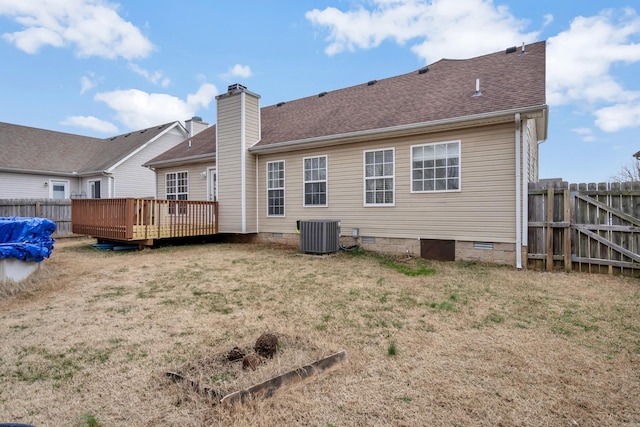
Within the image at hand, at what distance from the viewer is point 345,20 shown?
12.5m

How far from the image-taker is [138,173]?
699 inches

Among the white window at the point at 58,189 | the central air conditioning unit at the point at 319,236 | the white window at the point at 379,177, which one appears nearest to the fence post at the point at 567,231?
the white window at the point at 379,177

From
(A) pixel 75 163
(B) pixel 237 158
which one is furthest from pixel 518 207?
(A) pixel 75 163

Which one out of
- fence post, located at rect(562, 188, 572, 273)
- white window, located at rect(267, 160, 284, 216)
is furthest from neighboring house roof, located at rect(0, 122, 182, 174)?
fence post, located at rect(562, 188, 572, 273)

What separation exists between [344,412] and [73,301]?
4.46 m

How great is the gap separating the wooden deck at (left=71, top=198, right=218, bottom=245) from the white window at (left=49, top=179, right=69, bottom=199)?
7834mm

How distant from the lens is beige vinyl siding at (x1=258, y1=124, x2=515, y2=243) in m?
7.20

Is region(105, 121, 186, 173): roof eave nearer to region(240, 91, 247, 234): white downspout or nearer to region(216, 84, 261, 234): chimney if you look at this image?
region(216, 84, 261, 234): chimney

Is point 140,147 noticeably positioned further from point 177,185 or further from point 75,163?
point 177,185

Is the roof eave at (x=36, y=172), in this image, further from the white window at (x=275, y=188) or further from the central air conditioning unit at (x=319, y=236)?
the central air conditioning unit at (x=319, y=236)

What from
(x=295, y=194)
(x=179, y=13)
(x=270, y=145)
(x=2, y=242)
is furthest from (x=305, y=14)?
(x=2, y=242)

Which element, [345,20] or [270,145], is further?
[345,20]

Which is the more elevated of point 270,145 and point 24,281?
point 270,145

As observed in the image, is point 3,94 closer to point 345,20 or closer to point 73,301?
point 345,20
